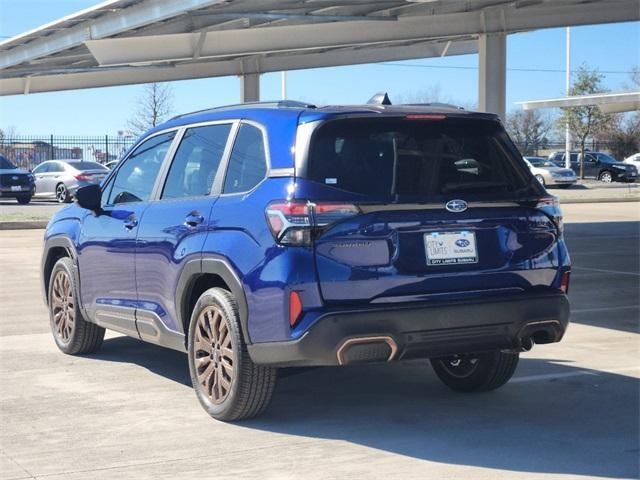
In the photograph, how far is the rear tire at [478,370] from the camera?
6902 millimetres

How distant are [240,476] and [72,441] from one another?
1.23 m

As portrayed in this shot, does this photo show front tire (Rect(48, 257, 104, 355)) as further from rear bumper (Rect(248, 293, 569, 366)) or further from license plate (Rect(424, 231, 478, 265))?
license plate (Rect(424, 231, 478, 265))

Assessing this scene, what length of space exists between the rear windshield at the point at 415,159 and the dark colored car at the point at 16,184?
27861 millimetres

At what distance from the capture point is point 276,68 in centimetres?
3388

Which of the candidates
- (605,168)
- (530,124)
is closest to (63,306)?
(605,168)

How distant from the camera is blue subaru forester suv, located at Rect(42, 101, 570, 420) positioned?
5605 mm

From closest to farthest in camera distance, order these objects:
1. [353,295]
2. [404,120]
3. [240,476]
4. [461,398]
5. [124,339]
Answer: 1. [240,476]
2. [353,295]
3. [404,120]
4. [461,398]
5. [124,339]

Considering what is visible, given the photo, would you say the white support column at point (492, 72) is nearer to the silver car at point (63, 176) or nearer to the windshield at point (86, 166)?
the silver car at point (63, 176)

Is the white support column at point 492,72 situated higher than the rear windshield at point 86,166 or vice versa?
the white support column at point 492,72

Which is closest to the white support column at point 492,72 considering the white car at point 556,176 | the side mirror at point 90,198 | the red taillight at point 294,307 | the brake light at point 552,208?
the white car at point 556,176

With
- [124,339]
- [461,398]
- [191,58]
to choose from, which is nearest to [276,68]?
[191,58]

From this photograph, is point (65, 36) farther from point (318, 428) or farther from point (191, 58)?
point (318, 428)

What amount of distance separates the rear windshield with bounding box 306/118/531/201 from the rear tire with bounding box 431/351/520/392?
1296 millimetres

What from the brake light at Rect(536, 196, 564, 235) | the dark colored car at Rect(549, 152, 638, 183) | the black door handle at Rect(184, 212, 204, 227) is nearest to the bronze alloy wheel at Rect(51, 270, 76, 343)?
the black door handle at Rect(184, 212, 204, 227)
